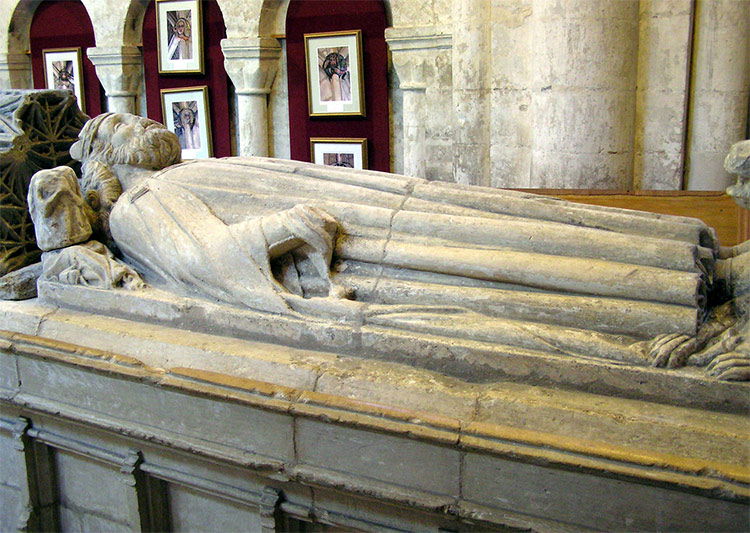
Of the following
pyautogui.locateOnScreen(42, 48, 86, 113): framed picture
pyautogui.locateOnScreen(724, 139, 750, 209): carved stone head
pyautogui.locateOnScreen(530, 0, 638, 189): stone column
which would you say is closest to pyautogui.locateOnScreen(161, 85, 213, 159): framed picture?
pyautogui.locateOnScreen(42, 48, 86, 113): framed picture

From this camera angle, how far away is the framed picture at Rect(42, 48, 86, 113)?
25.8 ft

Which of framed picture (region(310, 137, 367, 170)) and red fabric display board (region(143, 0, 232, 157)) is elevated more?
red fabric display board (region(143, 0, 232, 157))

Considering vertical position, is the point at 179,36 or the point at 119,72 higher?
the point at 179,36

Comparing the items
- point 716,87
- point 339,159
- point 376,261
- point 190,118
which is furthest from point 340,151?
point 376,261

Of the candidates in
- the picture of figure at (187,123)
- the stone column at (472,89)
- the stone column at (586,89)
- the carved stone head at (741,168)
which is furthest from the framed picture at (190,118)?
the carved stone head at (741,168)

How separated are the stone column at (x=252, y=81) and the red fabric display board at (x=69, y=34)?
2046 mm

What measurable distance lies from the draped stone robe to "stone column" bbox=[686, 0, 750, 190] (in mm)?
1899

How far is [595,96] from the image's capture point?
4.24 m

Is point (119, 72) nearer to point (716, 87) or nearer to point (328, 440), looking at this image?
point (716, 87)

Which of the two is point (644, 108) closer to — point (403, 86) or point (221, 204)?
point (403, 86)

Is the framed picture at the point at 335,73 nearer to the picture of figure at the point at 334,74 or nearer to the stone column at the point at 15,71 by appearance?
the picture of figure at the point at 334,74

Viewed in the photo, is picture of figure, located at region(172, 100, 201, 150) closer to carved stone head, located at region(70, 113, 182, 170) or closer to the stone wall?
the stone wall

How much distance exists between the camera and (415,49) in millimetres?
5668

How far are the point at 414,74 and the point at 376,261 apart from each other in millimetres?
3363
